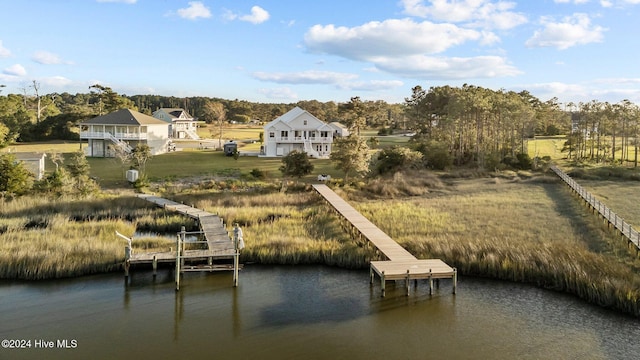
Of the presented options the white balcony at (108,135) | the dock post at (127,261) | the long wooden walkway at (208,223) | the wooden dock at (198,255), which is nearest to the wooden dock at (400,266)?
the wooden dock at (198,255)

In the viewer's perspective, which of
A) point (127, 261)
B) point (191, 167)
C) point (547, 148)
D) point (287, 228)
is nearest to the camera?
A: point (127, 261)

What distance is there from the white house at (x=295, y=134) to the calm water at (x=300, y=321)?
39.2 meters

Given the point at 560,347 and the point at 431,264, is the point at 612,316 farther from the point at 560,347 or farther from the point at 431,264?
the point at 431,264

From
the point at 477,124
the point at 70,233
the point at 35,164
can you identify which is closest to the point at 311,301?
the point at 70,233

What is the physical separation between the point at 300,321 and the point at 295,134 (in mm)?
44380

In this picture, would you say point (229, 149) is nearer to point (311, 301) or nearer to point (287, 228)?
point (287, 228)

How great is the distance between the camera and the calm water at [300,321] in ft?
41.8

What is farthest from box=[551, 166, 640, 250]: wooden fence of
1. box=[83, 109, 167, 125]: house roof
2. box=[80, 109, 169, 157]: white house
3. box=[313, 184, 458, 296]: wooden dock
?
box=[83, 109, 167, 125]: house roof

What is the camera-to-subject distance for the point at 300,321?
14.4 m

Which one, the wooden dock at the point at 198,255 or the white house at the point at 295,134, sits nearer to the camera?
the wooden dock at the point at 198,255

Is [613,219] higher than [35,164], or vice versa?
[35,164]

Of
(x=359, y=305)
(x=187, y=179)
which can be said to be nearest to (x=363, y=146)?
(x=187, y=179)

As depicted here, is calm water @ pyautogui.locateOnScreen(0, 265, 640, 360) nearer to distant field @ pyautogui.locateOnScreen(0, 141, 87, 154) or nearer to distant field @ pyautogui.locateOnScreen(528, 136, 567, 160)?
distant field @ pyautogui.locateOnScreen(528, 136, 567, 160)

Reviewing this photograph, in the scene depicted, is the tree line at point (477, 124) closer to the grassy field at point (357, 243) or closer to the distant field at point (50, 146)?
the distant field at point (50, 146)
